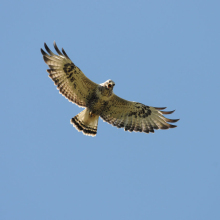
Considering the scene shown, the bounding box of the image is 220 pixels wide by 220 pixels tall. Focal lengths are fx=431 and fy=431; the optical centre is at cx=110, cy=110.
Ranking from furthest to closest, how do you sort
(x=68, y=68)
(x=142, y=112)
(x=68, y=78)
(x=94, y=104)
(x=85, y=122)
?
(x=142, y=112), (x=85, y=122), (x=94, y=104), (x=68, y=78), (x=68, y=68)

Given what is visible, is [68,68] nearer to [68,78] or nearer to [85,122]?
[68,78]

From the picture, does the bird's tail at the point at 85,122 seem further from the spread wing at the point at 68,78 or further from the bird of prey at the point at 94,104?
the spread wing at the point at 68,78

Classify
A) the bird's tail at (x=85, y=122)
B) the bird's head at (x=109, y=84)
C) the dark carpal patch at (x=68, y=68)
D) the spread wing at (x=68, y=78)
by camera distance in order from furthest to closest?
the bird's tail at (x=85, y=122) < the bird's head at (x=109, y=84) < the dark carpal patch at (x=68, y=68) < the spread wing at (x=68, y=78)

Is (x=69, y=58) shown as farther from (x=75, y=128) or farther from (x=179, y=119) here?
(x=179, y=119)

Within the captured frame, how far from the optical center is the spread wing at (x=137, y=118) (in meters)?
14.0

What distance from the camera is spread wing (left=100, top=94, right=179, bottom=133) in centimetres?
1395

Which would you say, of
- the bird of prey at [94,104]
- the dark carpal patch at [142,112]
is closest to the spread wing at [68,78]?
the bird of prey at [94,104]

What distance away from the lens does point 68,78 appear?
13.1 m

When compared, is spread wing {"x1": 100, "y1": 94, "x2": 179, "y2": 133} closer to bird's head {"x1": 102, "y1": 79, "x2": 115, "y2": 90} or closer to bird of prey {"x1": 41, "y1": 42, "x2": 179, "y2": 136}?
bird of prey {"x1": 41, "y1": 42, "x2": 179, "y2": 136}

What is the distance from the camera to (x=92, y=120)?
1393cm

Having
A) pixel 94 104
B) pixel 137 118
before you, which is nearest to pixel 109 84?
pixel 94 104

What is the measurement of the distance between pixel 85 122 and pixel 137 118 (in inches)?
67.7

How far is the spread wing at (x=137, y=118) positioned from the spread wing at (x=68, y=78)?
99 cm

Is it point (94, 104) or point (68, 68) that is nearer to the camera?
point (68, 68)
